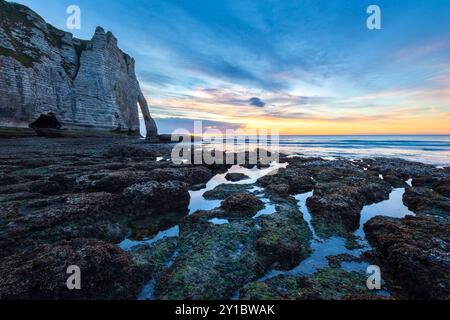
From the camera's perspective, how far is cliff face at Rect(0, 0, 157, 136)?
38.8 metres

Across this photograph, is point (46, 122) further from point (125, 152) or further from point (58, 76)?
point (125, 152)

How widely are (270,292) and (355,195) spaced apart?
26.6 ft

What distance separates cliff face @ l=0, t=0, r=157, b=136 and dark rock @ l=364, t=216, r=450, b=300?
52747 millimetres

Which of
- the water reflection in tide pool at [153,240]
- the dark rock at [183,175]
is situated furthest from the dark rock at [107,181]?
the water reflection in tide pool at [153,240]

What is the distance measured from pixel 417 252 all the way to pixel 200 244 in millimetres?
5630

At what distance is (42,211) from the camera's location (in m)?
7.42

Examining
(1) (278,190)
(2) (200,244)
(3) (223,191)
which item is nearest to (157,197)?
(3) (223,191)

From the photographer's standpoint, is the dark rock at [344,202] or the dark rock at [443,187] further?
the dark rock at [443,187]

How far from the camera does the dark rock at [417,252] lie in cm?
482

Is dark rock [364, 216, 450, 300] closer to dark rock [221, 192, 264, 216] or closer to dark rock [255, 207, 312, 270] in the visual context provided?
dark rock [255, 207, 312, 270]

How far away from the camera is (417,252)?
218 inches

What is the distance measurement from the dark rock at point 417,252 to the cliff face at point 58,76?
173 feet

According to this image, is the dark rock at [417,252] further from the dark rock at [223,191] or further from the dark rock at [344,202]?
the dark rock at [223,191]

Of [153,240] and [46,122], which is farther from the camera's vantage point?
[46,122]
